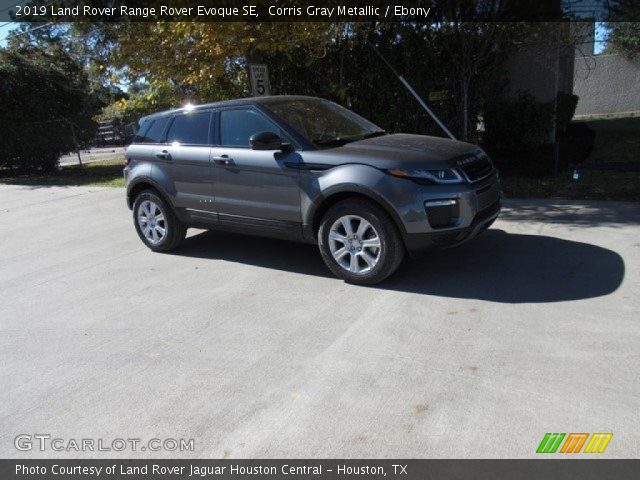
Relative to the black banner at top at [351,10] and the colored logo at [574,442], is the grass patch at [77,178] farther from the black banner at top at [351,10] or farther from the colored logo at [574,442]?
the colored logo at [574,442]

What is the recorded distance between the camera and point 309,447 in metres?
3.02

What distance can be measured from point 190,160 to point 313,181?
5.75 ft

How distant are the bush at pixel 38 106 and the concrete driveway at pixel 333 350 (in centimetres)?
1276

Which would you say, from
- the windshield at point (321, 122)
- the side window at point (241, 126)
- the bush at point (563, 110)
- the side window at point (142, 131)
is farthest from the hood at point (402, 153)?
the bush at point (563, 110)

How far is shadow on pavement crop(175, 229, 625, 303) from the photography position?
193 inches

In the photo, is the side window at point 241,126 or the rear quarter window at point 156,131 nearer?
the side window at point 241,126

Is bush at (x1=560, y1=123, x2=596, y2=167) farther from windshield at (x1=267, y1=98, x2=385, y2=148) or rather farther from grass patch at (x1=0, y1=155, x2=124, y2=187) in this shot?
grass patch at (x1=0, y1=155, x2=124, y2=187)

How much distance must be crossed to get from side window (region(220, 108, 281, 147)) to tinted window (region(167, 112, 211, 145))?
261 millimetres

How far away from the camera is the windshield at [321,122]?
18.9 ft

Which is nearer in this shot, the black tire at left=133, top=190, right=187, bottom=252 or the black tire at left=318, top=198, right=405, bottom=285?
the black tire at left=318, top=198, right=405, bottom=285

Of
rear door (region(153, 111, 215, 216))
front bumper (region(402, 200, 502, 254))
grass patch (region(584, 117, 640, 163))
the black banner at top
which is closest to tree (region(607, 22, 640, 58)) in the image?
grass patch (region(584, 117, 640, 163))

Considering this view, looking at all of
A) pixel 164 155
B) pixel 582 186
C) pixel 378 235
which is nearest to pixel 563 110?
pixel 582 186

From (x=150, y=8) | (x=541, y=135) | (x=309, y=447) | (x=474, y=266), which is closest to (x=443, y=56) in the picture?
(x=541, y=135)

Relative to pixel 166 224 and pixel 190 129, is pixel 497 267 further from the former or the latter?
pixel 166 224
